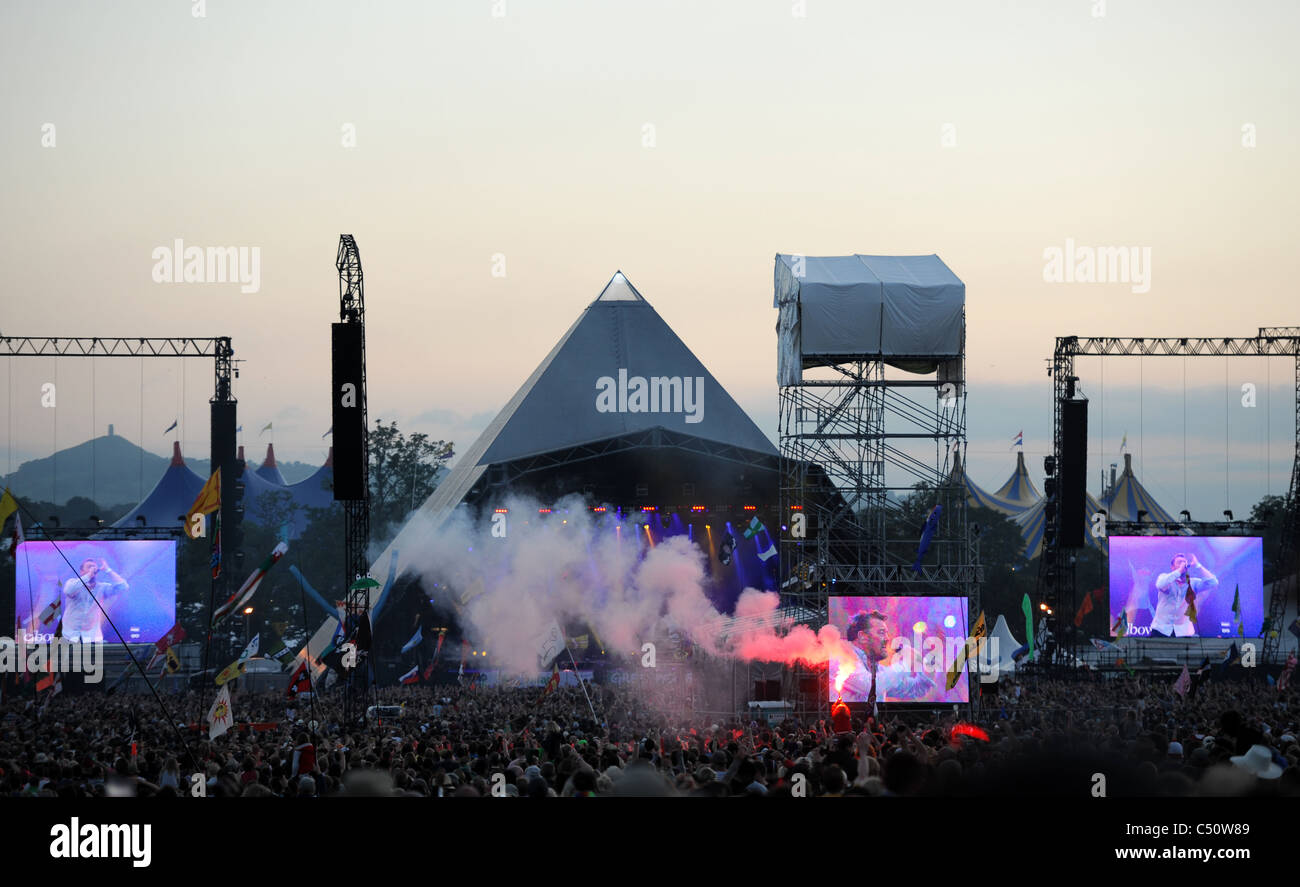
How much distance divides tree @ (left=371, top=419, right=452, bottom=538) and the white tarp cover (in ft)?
147

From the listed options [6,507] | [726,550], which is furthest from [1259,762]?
[726,550]

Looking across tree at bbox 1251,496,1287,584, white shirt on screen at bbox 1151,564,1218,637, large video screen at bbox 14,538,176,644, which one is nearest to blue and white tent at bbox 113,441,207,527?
large video screen at bbox 14,538,176,644

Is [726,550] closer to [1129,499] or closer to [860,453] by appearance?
[860,453]

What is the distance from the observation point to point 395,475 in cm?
7456

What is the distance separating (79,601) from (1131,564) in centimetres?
3290

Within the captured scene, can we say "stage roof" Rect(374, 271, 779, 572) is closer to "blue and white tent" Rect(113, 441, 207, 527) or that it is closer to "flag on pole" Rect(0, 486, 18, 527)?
"blue and white tent" Rect(113, 441, 207, 527)

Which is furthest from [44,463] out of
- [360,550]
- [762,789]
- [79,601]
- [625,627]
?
[762,789]

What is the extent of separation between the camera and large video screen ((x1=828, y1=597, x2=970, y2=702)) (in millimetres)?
28203

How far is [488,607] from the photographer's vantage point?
136 feet

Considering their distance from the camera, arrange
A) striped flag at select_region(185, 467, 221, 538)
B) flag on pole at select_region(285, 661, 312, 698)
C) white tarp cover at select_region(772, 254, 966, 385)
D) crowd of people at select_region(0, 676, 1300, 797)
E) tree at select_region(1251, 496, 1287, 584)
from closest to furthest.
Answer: crowd of people at select_region(0, 676, 1300, 797), flag on pole at select_region(285, 661, 312, 698), white tarp cover at select_region(772, 254, 966, 385), striped flag at select_region(185, 467, 221, 538), tree at select_region(1251, 496, 1287, 584)

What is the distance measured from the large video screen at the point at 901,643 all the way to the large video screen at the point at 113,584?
22271 mm

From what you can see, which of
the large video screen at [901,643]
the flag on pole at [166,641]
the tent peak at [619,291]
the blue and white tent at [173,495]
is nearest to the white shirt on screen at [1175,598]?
the large video screen at [901,643]

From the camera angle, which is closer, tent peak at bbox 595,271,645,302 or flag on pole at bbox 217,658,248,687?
flag on pole at bbox 217,658,248,687
